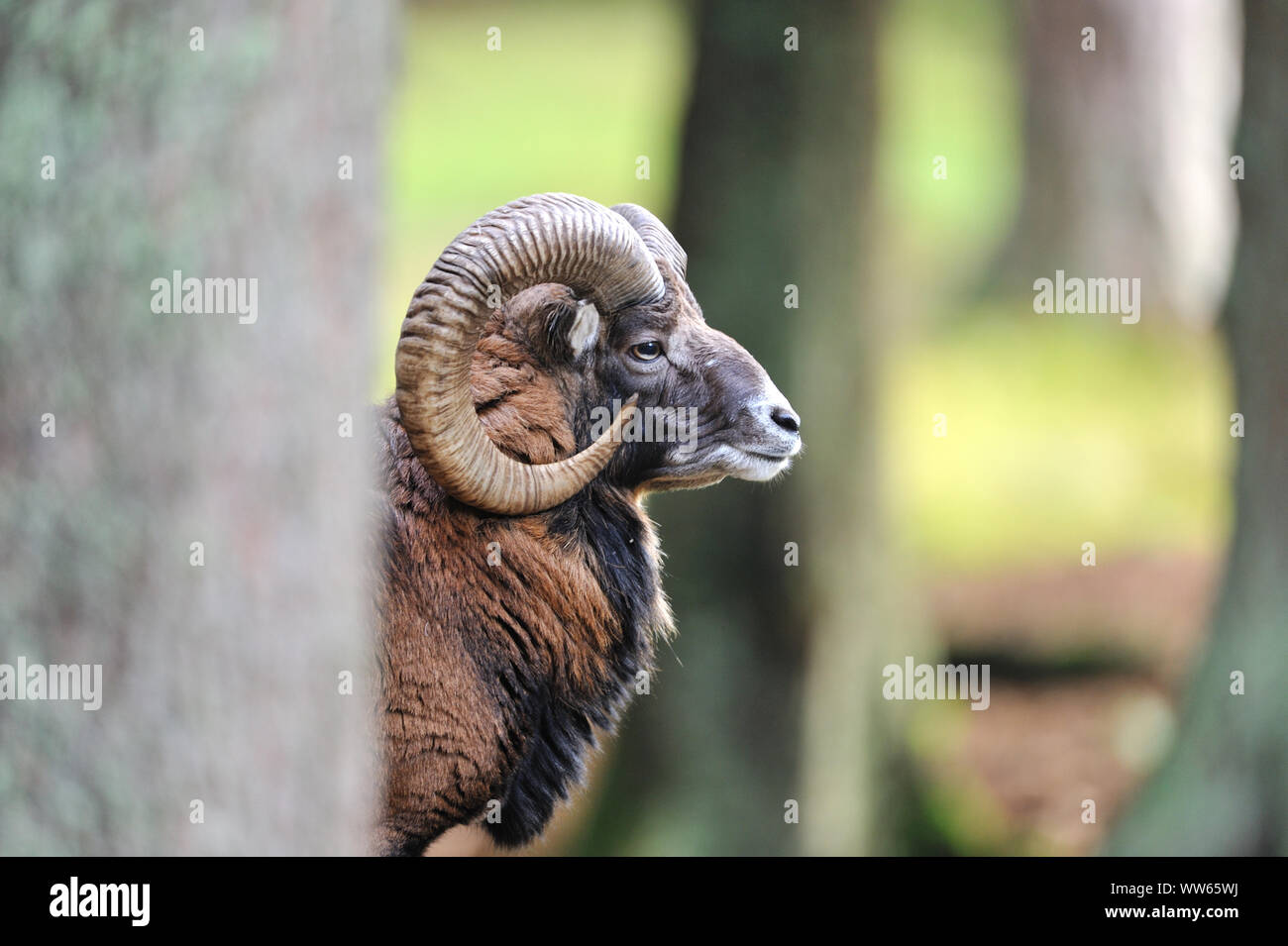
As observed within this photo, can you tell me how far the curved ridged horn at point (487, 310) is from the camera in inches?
184

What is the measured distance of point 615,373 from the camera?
17.8ft

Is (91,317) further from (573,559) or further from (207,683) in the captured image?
(573,559)

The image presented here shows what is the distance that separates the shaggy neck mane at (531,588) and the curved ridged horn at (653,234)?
0.62 meters

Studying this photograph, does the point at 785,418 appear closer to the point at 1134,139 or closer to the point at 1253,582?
the point at 1253,582

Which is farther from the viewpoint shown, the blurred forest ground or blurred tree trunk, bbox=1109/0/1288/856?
the blurred forest ground

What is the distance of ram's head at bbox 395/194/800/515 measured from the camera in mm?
4926

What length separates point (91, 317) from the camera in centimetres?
368

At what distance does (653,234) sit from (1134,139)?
17.1 metres

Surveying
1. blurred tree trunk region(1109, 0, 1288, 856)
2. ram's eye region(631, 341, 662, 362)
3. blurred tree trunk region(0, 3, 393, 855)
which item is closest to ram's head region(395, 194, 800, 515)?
ram's eye region(631, 341, 662, 362)

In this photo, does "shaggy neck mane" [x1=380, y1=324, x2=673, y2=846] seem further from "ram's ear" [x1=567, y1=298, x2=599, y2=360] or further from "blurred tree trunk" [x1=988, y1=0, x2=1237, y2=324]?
"blurred tree trunk" [x1=988, y1=0, x2=1237, y2=324]

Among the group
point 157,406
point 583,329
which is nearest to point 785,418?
point 583,329

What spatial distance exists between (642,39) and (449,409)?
26.5m

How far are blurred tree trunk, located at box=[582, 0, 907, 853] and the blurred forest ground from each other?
0.24 meters

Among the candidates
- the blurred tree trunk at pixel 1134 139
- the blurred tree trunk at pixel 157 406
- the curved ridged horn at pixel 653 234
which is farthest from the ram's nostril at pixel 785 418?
the blurred tree trunk at pixel 1134 139
